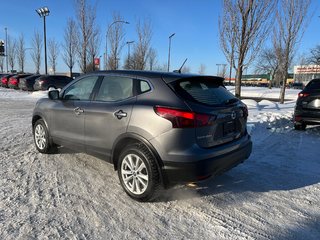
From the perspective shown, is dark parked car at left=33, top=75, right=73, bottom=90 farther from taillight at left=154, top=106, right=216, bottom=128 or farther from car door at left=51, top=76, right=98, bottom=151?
taillight at left=154, top=106, right=216, bottom=128

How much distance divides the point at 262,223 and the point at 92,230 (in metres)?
1.88

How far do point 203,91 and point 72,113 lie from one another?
2.16 metres

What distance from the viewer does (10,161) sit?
539cm

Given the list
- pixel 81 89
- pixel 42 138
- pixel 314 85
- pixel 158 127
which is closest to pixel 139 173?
pixel 158 127

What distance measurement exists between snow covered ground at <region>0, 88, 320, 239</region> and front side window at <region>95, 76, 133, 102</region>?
125 centimetres

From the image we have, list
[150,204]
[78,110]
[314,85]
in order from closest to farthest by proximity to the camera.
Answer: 1. [150,204]
2. [78,110]
3. [314,85]

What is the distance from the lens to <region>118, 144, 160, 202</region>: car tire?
379cm

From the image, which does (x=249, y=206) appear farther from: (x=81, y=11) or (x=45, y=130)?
(x=81, y=11)

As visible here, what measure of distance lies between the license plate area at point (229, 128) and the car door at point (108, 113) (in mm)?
1229

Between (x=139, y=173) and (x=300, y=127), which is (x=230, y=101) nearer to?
(x=139, y=173)

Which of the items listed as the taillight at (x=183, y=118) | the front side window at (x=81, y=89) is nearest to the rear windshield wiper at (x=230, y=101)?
the taillight at (x=183, y=118)

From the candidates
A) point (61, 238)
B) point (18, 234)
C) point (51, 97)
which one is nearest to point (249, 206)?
point (61, 238)

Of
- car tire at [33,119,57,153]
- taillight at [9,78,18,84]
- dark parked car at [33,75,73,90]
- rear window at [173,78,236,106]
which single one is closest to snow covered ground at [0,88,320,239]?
car tire at [33,119,57,153]

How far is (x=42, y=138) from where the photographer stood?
586 centimetres
